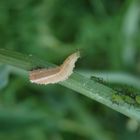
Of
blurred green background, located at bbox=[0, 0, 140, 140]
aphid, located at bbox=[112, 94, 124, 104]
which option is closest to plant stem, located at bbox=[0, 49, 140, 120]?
aphid, located at bbox=[112, 94, 124, 104]

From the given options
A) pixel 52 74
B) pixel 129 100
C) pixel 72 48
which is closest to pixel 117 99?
pixel 129 100

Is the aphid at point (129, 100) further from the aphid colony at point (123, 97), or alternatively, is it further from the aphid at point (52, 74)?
the aphid at point (52, 74)

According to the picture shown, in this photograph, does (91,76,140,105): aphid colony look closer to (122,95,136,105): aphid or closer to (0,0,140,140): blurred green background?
(122,95,136,105): aphid

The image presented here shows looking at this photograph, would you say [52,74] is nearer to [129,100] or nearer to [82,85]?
[82,85]

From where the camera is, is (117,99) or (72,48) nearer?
(117,99)

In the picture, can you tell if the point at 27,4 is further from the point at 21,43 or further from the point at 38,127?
the point at 38,127

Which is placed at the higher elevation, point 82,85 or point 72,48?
point 82,85

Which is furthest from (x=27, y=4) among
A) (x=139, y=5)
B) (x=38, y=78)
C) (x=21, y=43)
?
(x=38, y=78)

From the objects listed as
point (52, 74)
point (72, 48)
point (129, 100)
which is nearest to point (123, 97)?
point (129, 100)

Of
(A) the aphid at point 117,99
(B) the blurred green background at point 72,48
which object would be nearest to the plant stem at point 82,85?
(A) the aphid at point 117,99
